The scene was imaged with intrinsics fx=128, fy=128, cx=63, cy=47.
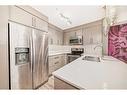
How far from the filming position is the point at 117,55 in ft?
3.93

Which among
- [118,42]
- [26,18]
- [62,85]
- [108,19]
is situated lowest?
[62,85]

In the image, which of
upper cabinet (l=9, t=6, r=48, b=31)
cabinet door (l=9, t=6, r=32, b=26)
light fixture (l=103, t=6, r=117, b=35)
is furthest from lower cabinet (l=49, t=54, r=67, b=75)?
cabinet door (l=9, t=6, r=32, b=26)

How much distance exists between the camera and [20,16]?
1559 mm

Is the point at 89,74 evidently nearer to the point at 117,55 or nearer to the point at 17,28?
the point at 117,55

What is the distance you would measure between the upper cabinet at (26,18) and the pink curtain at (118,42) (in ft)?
2.22

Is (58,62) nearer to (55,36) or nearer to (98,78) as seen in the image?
(55,36)

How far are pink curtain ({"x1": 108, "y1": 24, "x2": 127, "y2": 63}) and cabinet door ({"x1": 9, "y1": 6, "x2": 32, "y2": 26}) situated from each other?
0.98 metres

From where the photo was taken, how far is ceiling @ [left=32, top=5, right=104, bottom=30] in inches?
45.5

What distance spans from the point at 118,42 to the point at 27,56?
42.8 inches

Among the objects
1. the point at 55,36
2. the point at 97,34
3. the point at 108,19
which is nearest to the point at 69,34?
the point at 55,36

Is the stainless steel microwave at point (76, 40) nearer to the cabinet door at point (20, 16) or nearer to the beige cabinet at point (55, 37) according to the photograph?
the beige cabinet at point (55, 37)

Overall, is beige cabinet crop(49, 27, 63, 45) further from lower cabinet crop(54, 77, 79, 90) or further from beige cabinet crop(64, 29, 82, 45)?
lower cabinet crop(54, 77, 79, 90)
